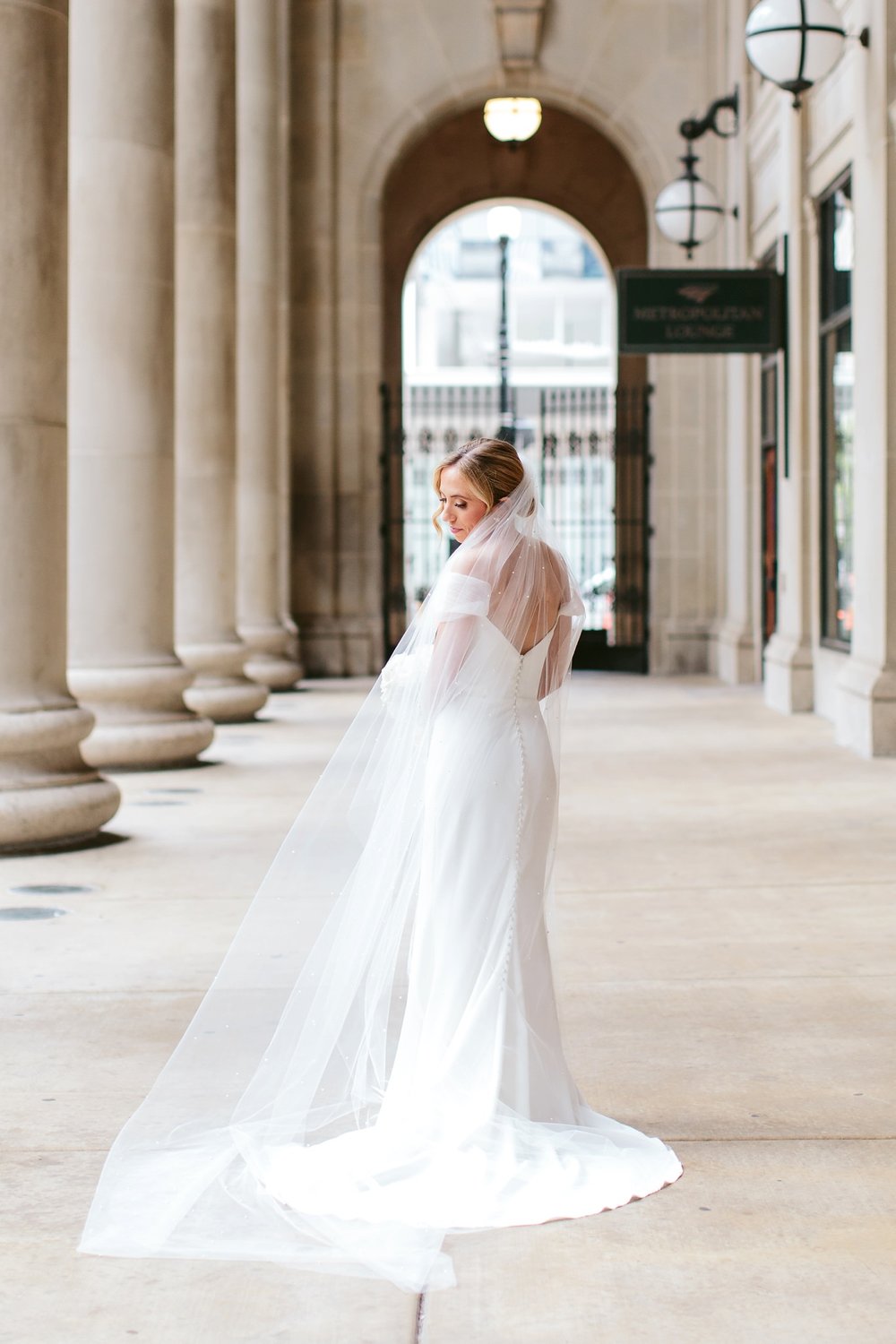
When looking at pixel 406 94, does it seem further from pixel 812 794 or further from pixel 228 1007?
pixel 228 1007

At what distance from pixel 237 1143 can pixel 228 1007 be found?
0.57m

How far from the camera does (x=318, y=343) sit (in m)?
24.0

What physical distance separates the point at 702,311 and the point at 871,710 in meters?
5.97

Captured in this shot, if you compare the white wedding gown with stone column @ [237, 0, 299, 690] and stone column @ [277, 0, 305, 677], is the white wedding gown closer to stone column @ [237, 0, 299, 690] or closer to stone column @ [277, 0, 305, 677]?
stone column @ [237, 0, 299, 690]

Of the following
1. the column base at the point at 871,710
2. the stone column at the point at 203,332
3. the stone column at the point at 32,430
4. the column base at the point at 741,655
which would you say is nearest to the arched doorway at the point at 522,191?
the column base at the point at 741,655

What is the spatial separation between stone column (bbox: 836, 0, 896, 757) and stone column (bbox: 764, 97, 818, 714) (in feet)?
9.60

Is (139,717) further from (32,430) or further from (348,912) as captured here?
(348,912)

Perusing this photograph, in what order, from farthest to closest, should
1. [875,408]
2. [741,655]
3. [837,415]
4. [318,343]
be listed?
1. [318,343]
2. [741,655]
3. [837,415]
4. [875,408]

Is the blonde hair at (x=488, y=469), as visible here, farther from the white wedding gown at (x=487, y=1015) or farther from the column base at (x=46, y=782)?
the column base at (x=46, y=782)

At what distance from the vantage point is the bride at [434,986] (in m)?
3.97

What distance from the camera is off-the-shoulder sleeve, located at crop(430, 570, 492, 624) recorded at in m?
4.27

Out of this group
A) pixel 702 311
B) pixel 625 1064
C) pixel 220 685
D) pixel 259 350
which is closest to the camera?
pixel 625 1064

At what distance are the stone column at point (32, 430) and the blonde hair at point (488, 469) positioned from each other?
485 centimetres

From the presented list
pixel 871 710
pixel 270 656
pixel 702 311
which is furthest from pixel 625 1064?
pixel 270 656
